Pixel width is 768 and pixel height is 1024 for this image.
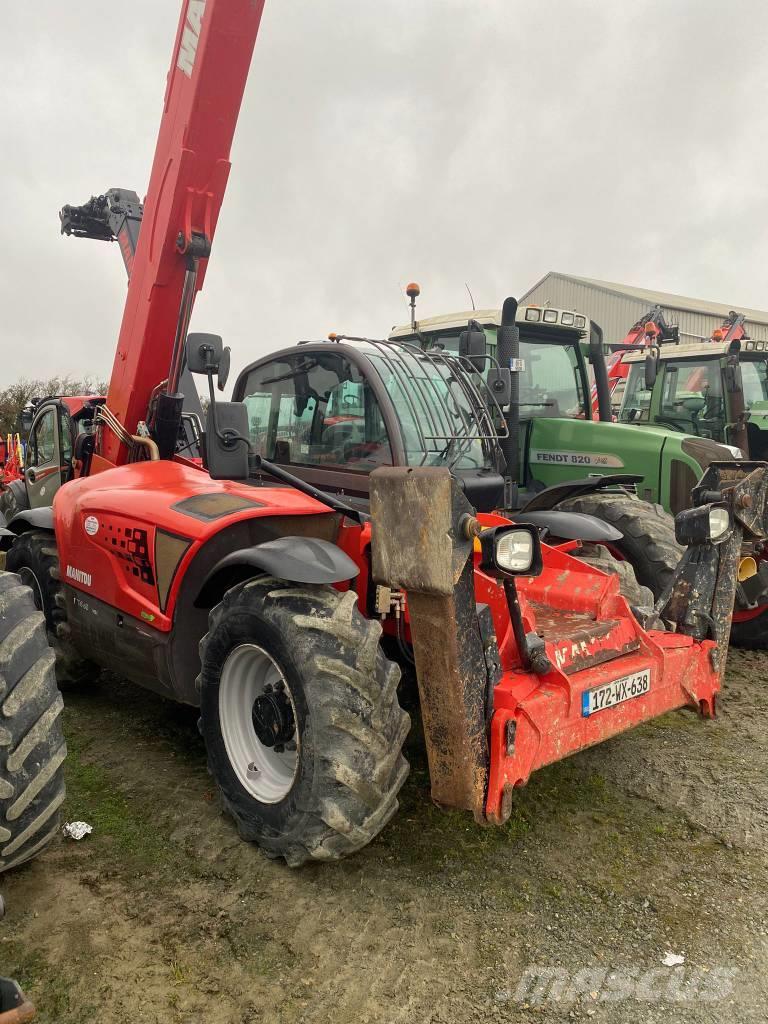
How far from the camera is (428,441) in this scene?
382 centimetres

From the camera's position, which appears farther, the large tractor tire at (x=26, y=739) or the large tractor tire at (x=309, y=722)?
the large tractor tire at (x=309, y=722)

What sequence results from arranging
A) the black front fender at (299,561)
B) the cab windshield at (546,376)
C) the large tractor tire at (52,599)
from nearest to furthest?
1. the black front fender at (299,561)
2. the large tractor tire at (52,599)
3. the cab windshield at (546,376)

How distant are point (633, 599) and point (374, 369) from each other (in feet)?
5.58

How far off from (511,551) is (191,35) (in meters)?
3.53

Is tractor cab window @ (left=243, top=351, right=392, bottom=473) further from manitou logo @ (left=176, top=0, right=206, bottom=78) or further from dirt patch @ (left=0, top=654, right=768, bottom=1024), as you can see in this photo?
manitou logo @ (left=176, top=0, right=206, bottom=78)

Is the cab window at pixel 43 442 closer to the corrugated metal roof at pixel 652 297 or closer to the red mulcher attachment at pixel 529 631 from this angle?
the red mulcher attachment at pixel 529 631

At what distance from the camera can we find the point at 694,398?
8.70 m

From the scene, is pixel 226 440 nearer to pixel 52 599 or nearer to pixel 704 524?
pixel 52 599

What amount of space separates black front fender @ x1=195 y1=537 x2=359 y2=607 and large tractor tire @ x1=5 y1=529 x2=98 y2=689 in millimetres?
1721

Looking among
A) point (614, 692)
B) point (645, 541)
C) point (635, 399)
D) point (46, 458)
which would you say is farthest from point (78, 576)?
point (635, 399)

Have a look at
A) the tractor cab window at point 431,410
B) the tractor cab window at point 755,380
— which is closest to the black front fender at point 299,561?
the tractor cab window at point 431,410

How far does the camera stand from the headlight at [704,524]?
135 inches

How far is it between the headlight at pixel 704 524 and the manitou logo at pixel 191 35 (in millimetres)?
3552

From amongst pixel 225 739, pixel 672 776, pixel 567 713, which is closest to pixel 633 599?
pixel 672 776
